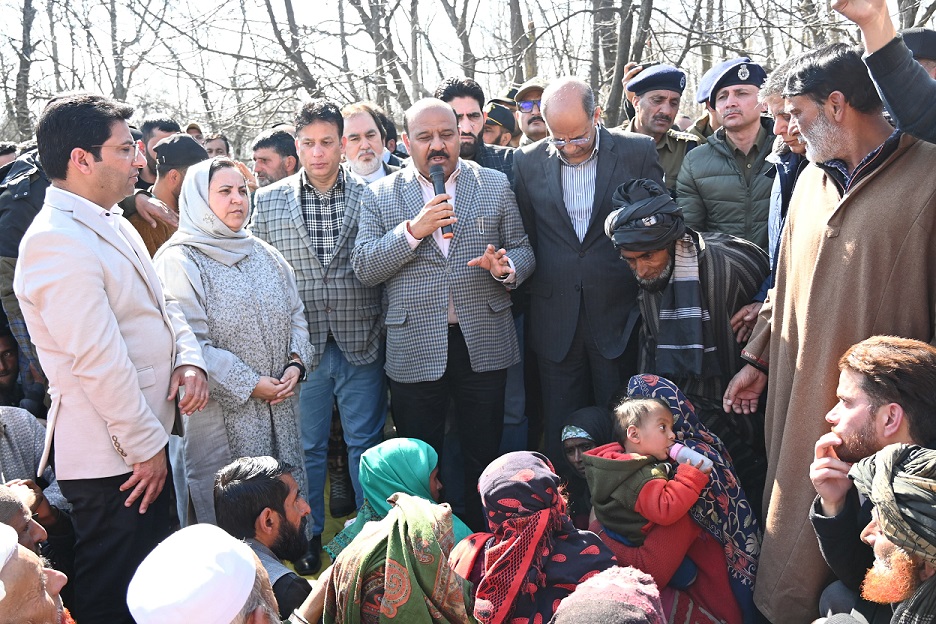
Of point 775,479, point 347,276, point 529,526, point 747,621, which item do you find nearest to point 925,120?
point 775,479

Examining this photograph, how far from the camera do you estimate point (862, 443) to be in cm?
228

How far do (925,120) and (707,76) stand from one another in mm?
2414

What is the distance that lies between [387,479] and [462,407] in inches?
38.4

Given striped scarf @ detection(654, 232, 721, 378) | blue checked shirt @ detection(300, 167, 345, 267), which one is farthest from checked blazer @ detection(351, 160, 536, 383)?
striped scarf @ detection(654, 232, 721, 378)

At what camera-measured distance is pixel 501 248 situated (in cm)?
403

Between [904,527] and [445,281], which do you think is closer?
[904,527]

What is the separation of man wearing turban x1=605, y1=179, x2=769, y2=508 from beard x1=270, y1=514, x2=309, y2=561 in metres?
1.67

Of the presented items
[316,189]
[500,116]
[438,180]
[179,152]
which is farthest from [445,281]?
[500,116]

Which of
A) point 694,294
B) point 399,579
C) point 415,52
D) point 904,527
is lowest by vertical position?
point 399,579

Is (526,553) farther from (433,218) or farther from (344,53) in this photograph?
(344,53)

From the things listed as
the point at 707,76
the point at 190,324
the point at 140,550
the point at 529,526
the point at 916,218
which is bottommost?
the point at 140,550

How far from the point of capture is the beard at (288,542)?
291 centimetres

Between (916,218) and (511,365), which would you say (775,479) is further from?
(511,365)

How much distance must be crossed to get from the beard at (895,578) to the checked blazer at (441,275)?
7.18 ft
